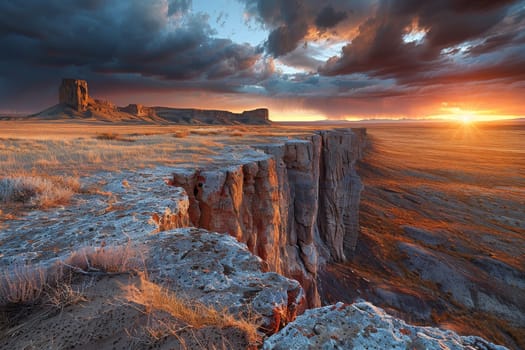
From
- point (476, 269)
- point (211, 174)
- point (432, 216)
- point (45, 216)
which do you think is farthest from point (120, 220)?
point (432, 216)

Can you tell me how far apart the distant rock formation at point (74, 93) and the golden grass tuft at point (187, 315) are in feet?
357

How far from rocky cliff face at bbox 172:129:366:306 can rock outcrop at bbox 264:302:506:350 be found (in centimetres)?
436

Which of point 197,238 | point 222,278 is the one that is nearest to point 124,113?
point 197,238

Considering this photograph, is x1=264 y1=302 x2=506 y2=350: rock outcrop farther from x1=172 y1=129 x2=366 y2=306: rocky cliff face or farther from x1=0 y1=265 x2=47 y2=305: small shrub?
x1=172 y1=129 x2=366 y2=306: rocky cliff face

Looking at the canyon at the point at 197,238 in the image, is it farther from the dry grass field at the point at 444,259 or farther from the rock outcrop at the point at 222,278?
the dry grass field at the point at 444,259

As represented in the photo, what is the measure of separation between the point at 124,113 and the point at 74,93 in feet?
55.8

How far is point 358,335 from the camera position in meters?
1.56

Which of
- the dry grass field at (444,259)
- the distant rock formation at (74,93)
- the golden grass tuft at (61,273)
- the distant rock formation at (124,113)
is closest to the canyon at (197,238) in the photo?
the golden grass tuft at (61,273)

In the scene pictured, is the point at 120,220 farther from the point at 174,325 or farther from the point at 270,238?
the point at 270,238

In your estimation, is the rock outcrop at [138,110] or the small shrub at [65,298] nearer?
the small shrub at [65,298]

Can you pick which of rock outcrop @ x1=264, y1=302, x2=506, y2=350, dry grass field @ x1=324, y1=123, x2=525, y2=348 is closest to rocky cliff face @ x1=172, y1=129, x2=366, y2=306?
dry grass field @ x1=324, y1=123, x2=525, y2=348

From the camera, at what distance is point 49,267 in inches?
Result: 83.8

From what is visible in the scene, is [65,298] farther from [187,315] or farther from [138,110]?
[138,110]

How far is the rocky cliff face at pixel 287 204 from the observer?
19.9 ft
